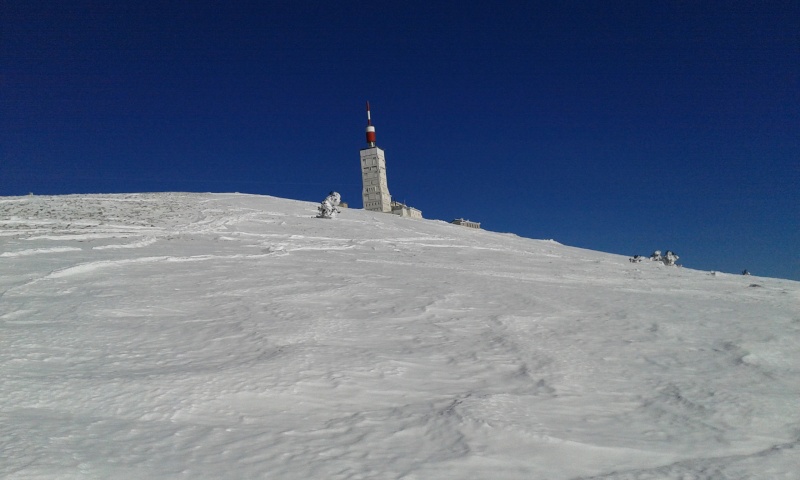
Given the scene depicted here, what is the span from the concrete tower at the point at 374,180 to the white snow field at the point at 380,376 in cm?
5242

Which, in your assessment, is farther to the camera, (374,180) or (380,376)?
(374,180)

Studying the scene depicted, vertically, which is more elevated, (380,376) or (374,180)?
(374,180)

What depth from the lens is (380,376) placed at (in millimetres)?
4828

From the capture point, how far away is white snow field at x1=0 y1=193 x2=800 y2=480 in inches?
A: 131

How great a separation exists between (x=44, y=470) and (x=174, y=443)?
71 centimetres

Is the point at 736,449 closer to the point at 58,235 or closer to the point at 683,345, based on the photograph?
the point at 683,345

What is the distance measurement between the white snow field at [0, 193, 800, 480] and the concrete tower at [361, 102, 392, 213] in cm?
5242

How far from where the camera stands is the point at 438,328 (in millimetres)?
6625

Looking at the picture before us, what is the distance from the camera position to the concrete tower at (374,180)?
62812 millimetres

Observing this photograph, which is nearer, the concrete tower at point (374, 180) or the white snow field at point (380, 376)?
the white snow field at point (380, 376)

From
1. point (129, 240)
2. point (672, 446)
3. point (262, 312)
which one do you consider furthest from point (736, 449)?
point (129, 240)

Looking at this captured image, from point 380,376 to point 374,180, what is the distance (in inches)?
2345

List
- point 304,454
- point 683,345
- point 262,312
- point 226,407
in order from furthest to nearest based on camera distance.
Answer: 1. point 262,312
2. point 683,345
3. point 226,407
4. point 304,454

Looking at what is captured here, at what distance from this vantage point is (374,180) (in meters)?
63.7
